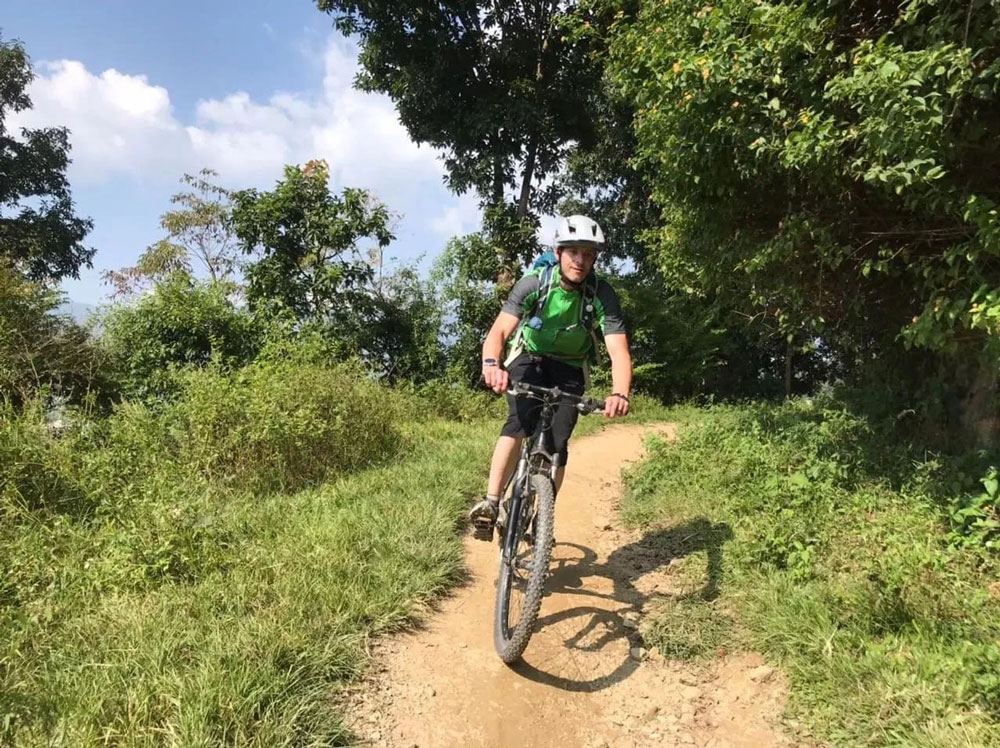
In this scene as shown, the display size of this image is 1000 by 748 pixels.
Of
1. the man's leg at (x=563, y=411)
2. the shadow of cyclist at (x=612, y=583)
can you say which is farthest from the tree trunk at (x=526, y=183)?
the man's leg at (x=563, y=411)

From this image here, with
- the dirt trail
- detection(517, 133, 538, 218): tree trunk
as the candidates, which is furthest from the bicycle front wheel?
detection(517, 133, 538, 218): tree trunk

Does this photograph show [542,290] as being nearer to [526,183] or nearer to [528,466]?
[528,466]

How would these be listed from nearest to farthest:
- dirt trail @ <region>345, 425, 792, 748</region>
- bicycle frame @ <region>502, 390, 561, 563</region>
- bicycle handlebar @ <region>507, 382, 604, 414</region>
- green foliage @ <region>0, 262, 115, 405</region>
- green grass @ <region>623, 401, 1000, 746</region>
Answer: green grass @ <region>623, 401, 1000, 746</region> < dirt trail @ <region>345, 425, 792, 748</region> < bicycle handlebar @ <region>507, 382, 604, 414</region> < bicycle frame @ <region>502, 390, 561, 563</region> < green foliage @ <region>0, 262, 115, 405</region>

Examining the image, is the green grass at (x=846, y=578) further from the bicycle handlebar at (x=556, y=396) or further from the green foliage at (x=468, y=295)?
the green foliage at (x=468, y=295)

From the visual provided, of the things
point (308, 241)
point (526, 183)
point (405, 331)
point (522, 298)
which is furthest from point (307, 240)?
point (522, 298)

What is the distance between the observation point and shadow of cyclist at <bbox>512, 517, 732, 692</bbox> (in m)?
3.05

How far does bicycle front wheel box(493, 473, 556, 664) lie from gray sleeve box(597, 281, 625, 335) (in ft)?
2.84

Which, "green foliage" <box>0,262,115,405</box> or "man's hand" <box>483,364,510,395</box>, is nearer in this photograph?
"man's hand" <box>483,364,510,395</box>

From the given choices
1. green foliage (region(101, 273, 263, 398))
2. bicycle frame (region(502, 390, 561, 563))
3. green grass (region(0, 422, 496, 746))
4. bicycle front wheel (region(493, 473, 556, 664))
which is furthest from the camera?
green foliage (region(101, 273, 263, 398))

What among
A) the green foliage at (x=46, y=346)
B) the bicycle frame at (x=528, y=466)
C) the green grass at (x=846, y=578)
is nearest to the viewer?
the green grass at (x=846, y=578)

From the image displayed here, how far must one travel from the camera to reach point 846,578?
3332 millimetres

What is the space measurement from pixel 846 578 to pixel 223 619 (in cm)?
315

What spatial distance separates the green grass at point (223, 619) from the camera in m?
2.21

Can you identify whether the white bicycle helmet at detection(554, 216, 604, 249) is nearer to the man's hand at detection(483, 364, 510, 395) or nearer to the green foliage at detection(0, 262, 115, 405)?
the man's hand at detection(483, 364, 510, 395)
